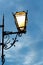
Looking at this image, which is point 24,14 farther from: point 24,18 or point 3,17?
point 3,17

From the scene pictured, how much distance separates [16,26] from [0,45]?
984 mm

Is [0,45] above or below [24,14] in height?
below

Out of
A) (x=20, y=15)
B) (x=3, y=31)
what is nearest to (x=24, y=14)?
(x=20, y=15)

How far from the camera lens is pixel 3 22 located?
14.6m

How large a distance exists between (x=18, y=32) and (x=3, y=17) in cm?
100

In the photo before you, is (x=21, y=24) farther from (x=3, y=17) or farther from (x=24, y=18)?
(x=3, y=17)

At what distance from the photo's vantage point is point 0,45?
14.4 metres

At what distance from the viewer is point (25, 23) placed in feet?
45.9

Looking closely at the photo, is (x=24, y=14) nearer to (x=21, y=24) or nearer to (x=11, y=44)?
(x=21, y=24)

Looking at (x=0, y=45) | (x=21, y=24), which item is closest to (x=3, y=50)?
(x=0, y=45)

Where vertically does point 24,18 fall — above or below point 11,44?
above

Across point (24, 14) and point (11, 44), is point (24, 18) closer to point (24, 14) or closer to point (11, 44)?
point (24, 14)

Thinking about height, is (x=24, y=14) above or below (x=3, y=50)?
above

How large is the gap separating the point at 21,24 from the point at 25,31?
0.31 meters
